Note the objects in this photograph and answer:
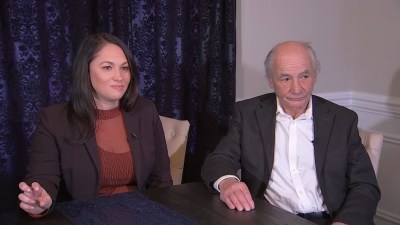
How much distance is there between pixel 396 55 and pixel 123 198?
2.27 m

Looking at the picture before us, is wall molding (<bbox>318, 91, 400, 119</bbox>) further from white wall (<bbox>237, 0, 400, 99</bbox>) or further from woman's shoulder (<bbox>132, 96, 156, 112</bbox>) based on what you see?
woman's shoulder (<bbox>132, 96, 156, 112</bbox>)

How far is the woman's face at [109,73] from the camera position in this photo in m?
2.12

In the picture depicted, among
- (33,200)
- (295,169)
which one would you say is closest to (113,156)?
(33,200)

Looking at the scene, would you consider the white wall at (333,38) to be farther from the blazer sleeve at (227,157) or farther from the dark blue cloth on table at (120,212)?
the dark blue cloth on table at (120,212)

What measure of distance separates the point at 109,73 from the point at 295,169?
0.99m

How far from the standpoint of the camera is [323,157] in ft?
6.68

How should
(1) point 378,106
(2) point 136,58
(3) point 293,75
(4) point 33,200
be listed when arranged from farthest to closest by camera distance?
(1) point 378,106 < (2) point 136,58 < (3) point 293,75 < (4) point 33,200

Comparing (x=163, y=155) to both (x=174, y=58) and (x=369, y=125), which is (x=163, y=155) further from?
(x=369, y=125)

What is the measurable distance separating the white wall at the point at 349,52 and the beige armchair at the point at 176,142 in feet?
2.80

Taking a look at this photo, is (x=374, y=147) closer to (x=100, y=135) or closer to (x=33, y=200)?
(x=100, y=135)

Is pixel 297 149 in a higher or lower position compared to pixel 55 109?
lower

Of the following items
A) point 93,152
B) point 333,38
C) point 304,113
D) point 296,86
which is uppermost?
point 333,38

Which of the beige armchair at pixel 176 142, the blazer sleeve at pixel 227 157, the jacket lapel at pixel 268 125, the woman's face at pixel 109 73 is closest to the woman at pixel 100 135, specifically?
the woman's face at pixel 109 73

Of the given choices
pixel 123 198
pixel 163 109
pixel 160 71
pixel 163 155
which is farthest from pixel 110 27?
pixel 123 198
